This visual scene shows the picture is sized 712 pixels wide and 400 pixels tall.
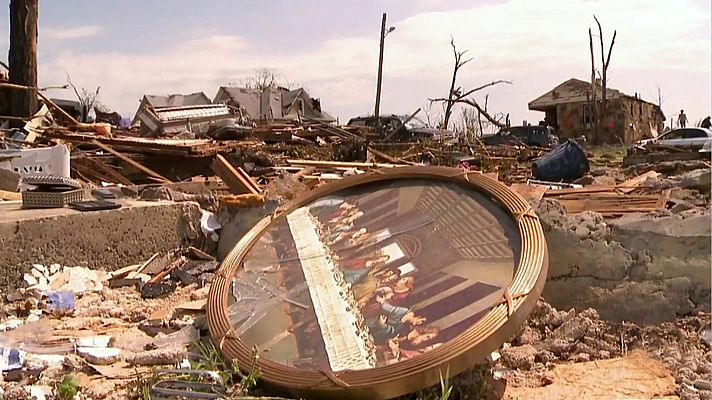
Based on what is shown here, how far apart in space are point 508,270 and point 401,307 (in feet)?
1.50

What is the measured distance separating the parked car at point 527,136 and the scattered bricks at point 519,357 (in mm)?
19728

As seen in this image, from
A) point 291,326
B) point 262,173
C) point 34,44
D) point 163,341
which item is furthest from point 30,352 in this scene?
point 34,44

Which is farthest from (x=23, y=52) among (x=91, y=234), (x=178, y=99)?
(x=178, y=99)

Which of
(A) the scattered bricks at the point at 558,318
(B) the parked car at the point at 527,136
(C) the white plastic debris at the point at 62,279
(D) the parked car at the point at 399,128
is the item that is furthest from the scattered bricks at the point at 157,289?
(B) the parked car at the point at 527,136

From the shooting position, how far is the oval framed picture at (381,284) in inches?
97.3

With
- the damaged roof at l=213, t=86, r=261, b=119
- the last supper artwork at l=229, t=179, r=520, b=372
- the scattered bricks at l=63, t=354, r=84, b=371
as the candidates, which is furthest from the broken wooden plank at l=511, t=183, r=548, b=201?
the damaged roof at l=213, t=86, r=261, b=119

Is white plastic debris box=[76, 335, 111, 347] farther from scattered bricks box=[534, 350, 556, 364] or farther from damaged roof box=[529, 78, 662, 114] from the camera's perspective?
damaged roof box=[529, 78, 662, 114]

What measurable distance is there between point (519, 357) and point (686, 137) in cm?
1968

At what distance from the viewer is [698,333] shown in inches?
125

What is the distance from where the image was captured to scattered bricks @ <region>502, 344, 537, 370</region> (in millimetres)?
3043

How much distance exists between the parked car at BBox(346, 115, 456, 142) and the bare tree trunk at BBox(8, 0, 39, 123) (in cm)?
1037

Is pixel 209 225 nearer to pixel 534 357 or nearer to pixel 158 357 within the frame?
pixel 158 357

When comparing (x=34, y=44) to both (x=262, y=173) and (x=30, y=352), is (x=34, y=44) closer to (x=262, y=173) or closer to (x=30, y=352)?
(x=262, y=173)

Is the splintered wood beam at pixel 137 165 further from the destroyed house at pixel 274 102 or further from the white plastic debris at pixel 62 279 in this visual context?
the destroyed house at pixel 274 102
